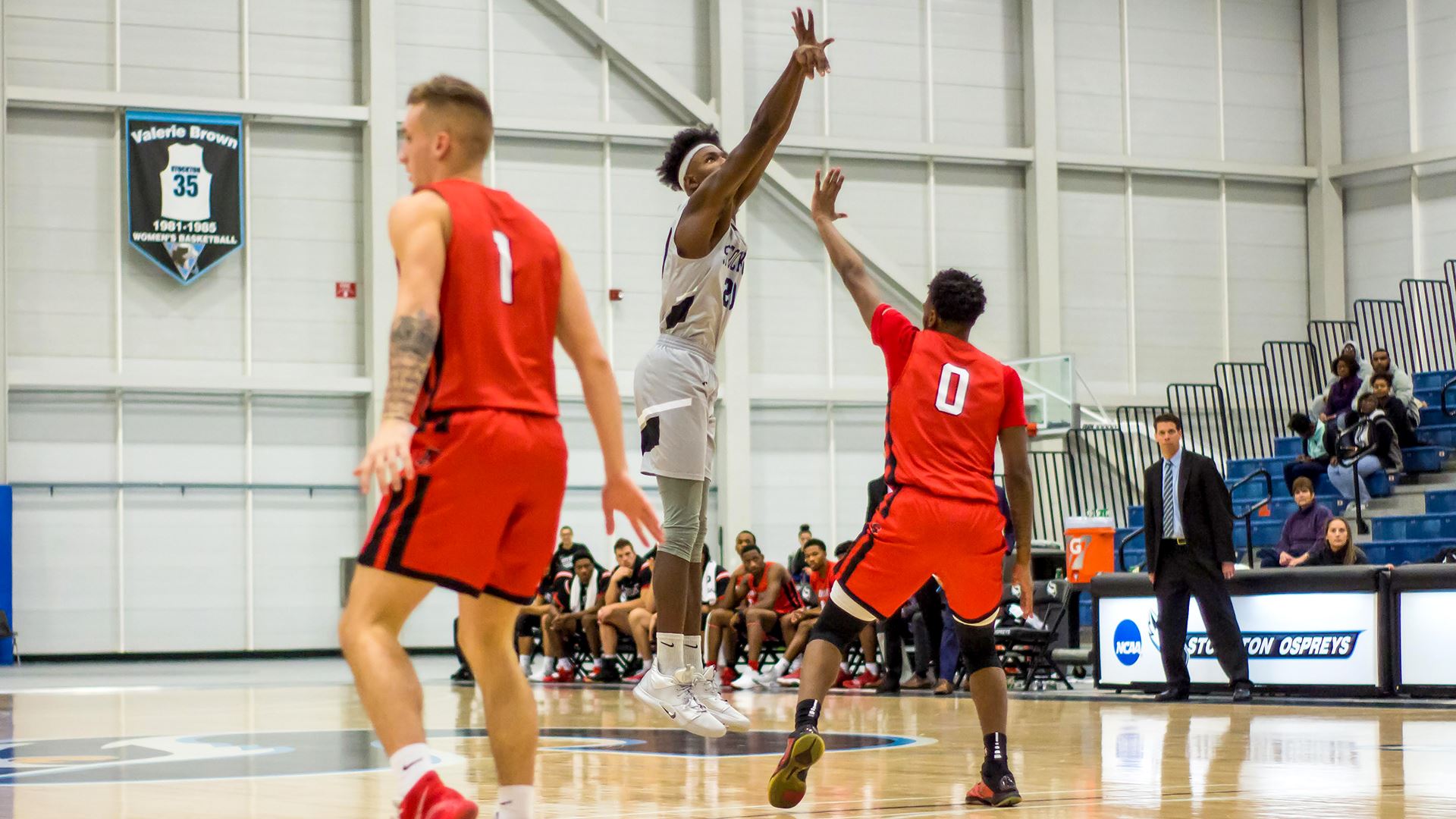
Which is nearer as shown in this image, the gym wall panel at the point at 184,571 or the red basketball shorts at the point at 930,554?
the red basketball shorts at the point at 930,554

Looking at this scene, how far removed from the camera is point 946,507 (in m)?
6.29

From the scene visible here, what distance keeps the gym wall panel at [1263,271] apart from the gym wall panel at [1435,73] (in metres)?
2.50

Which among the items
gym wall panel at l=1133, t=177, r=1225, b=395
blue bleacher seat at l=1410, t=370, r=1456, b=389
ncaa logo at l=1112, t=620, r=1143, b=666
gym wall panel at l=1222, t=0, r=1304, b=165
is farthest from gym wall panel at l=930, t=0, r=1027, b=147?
ncaa logo at l=1112, t=620, r=1143, b=666

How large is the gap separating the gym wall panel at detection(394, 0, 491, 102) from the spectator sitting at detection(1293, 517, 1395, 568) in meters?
14.5

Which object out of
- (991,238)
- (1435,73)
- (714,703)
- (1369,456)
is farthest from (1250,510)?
(1435,73)

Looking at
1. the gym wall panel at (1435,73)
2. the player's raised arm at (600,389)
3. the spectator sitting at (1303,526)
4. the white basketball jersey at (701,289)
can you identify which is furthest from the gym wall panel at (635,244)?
the player's raised arm at (600,389)

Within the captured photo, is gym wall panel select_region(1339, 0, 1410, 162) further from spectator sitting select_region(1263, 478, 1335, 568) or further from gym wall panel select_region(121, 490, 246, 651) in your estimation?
gym wall panel select_region(121, 490, 246, 651)

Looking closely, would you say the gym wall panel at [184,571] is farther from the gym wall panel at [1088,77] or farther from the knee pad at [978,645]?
the knee pad at [978,645]

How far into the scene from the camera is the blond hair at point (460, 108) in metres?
4.11

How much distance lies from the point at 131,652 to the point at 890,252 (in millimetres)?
12583

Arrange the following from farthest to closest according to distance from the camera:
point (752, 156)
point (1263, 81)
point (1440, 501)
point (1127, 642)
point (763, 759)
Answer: point (1263, 81) < point (1440, 501) < point (1127, 642) < point (763, 759) < point (752, 156)

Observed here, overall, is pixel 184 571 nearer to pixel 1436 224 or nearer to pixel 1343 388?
pixel 1343 388

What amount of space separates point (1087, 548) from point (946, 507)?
12.3 meters

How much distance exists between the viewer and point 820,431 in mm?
26469
